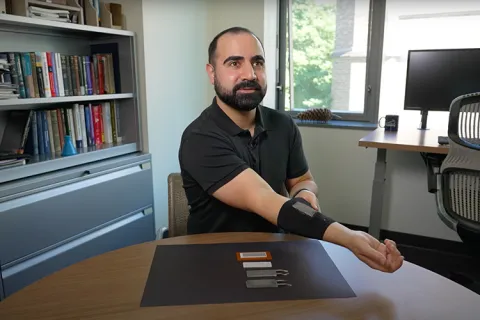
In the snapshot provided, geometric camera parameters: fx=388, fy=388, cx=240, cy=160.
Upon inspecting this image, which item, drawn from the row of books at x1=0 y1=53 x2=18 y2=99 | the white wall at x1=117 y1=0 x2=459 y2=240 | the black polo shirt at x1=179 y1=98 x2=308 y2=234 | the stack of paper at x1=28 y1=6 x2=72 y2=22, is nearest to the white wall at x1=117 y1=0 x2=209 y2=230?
the white wall at x1=117 y1=0 x2=459 y2=240

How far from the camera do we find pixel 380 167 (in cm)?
245

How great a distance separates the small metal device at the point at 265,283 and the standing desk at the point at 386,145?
1539 millimetres

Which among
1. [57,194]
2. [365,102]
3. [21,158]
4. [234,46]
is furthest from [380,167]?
[21,158]

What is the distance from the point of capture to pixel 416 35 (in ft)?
9.11

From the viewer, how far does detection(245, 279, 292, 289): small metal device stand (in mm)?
910

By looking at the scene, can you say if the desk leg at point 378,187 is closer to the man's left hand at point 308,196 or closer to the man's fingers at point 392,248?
the man's left hand at point 308,196

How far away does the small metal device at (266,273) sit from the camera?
3.13ft

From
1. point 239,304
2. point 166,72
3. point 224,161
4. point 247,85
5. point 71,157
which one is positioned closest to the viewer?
point 239,304

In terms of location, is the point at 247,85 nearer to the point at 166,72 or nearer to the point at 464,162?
the point at 464,162

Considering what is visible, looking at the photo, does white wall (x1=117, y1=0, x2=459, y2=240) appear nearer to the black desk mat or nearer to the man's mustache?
the man's mustache

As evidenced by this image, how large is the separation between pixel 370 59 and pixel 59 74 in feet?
7.15

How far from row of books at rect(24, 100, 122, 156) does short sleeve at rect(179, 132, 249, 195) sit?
113 cm

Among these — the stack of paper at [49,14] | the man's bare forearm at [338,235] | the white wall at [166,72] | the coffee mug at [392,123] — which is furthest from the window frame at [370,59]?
the man's bare forearm at [338,235]

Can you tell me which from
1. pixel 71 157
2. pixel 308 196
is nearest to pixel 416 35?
pixel 308 196
